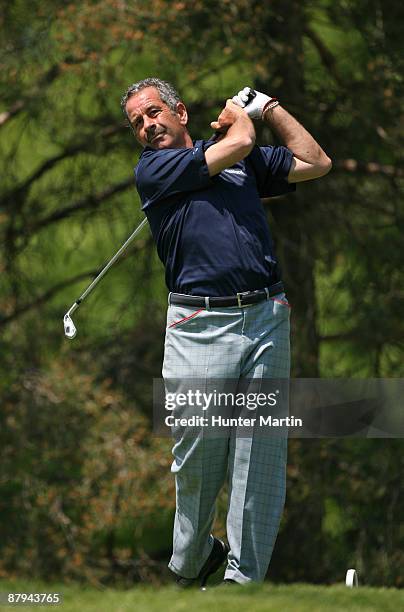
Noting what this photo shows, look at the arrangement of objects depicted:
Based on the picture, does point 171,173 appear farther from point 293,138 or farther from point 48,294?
point 48,294

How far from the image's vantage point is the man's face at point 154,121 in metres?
4.01

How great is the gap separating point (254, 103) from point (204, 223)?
543 millimetres

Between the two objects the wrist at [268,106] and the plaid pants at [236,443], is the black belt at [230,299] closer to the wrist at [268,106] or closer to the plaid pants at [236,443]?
the plaid pants at [236,443]

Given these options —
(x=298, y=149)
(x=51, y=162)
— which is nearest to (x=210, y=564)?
(x=298, y=149)

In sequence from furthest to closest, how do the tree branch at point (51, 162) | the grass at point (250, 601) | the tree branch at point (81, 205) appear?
the tree branch at point (81, 205) < the tree branch at point (51, 162) < the grass at point (250, 601)

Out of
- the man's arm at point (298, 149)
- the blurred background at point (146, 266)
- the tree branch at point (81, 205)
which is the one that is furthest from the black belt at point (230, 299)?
the tree branch at point (81, 205)

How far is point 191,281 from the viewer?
12.4ft

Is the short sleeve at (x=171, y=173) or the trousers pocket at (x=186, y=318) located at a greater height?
the short sleeve at (x=171, y=173)

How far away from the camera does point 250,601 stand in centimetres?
337

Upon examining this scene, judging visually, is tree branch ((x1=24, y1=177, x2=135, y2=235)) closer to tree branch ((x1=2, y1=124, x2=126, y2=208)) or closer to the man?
tree branch ((x1=2, y1=124, x2=126, y2=208))

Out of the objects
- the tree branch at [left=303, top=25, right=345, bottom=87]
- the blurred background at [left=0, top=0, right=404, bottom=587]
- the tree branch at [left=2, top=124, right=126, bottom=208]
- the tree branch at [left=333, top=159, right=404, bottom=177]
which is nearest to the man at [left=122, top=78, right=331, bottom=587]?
the blurred background at [left=0, top=0, right=404, bottom=587]

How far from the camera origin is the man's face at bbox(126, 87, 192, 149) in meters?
4.01

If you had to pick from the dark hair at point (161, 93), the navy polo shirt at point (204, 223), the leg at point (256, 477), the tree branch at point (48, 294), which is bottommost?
the tree branch at point (48, 294)

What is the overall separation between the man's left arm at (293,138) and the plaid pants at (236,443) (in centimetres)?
49
